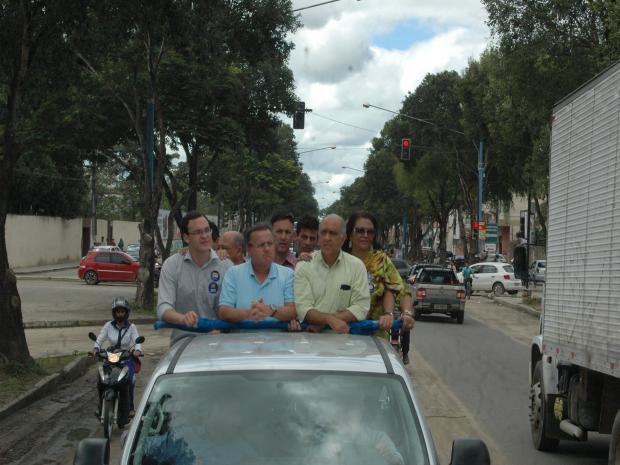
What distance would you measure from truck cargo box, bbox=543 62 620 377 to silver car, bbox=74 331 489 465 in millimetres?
2911

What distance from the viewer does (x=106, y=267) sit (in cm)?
4181

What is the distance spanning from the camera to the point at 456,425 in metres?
10.4

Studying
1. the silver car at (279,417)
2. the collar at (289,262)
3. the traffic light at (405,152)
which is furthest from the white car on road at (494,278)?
the silver car at (279,417)

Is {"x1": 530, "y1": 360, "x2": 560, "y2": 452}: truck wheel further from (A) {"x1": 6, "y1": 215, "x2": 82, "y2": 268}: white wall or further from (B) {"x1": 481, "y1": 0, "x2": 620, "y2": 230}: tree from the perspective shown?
(A) {"x1": 6, "y1": 215, "x2": 82, "y2": 268}: white wall

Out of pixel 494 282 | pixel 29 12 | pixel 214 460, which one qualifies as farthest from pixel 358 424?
pixel 494 282

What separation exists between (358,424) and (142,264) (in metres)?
22.4

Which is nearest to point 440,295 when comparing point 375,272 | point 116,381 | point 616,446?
point 116,381

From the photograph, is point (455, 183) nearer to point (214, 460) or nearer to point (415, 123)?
point (415, 123)

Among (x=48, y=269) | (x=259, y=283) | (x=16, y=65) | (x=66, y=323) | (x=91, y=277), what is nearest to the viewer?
(x=259, y=283)

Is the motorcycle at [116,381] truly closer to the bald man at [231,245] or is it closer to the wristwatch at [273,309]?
the bald man at [231,245]

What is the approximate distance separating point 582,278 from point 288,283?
2618mm

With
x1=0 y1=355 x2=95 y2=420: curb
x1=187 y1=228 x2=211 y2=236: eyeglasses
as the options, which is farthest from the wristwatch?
x1=0 y1=355 x2=95 y2=420: curb

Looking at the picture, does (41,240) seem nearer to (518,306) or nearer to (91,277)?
(91,277)

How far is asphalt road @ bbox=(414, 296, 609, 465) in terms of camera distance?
9.37 meters
